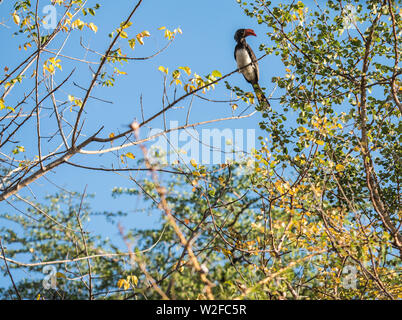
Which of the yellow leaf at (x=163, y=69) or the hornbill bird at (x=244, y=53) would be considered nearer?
the yellow leaf at (x=163, y=69)

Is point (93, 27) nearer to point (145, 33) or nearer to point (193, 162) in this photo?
point (145, 33)

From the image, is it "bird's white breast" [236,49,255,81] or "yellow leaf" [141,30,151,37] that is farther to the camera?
"bird's white breast" [236,49,255,81]

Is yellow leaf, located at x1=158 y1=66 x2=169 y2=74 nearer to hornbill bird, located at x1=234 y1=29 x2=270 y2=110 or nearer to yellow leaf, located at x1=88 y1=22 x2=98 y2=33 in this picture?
yellow leaf, located at x1=88 y1=22 x2=98 y2=33

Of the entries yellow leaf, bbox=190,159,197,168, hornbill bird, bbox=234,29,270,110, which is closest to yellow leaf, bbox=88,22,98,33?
yellow leaf, bbox=190,159,197,168

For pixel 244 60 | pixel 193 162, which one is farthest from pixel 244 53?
pixel 193 162

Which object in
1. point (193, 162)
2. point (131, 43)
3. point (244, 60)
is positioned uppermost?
point (244, 60)

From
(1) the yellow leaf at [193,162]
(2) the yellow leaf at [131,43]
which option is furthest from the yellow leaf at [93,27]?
(1) the yellow leaf at [193,162]

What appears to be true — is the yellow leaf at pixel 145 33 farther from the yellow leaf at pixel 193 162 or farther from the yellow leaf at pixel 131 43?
the yellow leaf at pixel 193 162

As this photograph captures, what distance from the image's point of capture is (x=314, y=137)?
4.08 m

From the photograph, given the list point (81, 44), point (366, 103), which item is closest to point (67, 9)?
point (81, 44)
